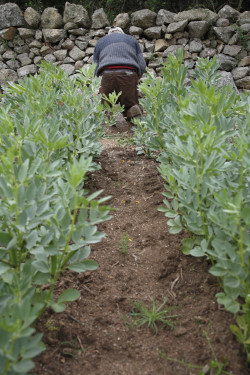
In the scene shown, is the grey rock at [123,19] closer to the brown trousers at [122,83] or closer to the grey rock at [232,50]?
the grey rock at [232,50]

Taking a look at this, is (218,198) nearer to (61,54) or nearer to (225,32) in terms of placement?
(225,32)

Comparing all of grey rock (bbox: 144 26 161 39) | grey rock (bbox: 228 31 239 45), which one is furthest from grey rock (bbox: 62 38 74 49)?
grey rock (bbox: 228 31 239 45)

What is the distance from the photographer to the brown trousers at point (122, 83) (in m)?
5.63

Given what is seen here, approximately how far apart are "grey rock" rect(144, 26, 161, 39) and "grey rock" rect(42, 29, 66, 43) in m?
2.16

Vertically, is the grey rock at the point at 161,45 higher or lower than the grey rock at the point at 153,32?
lower

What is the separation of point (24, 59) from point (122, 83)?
4.83 metres

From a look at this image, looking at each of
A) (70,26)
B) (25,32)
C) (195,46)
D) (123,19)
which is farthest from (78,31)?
(195,46)

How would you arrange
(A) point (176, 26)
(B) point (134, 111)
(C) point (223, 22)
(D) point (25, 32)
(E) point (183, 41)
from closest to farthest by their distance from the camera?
(B) point (134, 111) → (C) point (223, 22) → (A) point (176, 26) → (E) point (183, 41) → (D) point (25, 32)

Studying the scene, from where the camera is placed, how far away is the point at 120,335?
1514 mm

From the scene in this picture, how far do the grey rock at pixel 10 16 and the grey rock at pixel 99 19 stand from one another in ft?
6.32

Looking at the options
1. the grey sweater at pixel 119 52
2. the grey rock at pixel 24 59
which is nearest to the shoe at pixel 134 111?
the grey sweater at pixel 119 52

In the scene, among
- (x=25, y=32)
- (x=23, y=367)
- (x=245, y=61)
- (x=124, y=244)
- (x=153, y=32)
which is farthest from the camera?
(x=25, y=32)

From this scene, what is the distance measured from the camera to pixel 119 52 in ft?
18.7

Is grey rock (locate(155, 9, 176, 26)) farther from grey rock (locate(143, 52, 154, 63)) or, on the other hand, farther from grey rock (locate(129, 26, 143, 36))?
grey rock (locate(143, 52, 154, 63))
